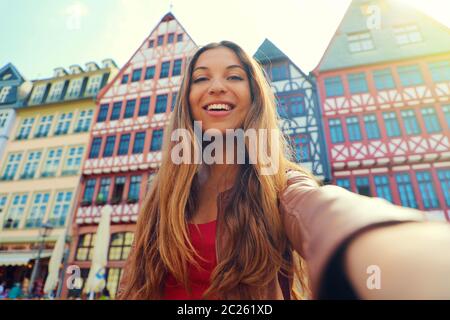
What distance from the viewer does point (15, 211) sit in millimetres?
16422

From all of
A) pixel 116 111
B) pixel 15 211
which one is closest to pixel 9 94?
pixel 15 211

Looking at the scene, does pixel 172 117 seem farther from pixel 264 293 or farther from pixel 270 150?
pixel 264 293

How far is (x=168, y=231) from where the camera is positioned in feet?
4.23

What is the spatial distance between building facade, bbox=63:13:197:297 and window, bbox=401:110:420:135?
1150cm

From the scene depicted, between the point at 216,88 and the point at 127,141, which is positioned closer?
the point at 216,88

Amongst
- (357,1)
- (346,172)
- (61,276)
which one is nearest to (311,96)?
(346,172)

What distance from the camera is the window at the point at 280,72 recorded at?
14802mm

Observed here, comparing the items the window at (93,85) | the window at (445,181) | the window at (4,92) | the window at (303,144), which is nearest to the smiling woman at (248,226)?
the window at (303,144)

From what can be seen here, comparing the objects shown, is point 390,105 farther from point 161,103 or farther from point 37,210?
point 37,210

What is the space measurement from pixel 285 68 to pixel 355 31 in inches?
183

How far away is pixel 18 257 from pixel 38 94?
12229 millimetres

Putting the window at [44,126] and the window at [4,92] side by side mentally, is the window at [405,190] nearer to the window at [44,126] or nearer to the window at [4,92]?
the window at [44,126]

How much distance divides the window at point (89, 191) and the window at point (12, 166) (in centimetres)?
601
